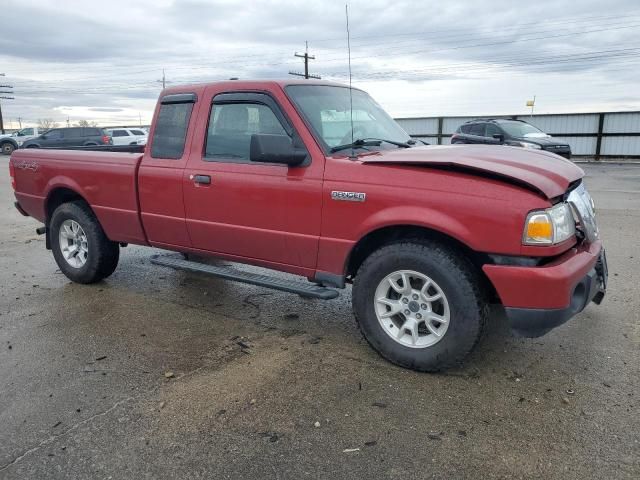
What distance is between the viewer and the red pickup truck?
314 cm

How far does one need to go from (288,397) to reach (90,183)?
317cm

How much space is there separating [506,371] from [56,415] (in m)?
2.78

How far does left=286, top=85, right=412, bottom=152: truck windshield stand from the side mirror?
24 cm

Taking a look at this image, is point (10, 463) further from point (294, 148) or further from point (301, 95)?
point (301, 95)

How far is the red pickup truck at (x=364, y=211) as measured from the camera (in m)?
3.14

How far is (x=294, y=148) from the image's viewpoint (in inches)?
148

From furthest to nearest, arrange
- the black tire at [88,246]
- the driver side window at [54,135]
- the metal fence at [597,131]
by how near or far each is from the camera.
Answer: the driver side window at [54,135] → the metal fence at [597,131] → the black tire at [88,246]

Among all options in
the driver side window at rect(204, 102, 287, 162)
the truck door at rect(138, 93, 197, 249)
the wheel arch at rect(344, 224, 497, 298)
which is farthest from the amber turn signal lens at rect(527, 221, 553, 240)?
the truck door at rect(138, 93, 197, 249)

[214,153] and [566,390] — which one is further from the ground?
[214,153]

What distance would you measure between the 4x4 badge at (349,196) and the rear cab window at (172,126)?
1.59 m

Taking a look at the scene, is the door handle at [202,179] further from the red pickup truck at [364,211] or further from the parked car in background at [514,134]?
the parked car in background at [514,134]

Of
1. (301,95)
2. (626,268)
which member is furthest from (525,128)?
(301,95)

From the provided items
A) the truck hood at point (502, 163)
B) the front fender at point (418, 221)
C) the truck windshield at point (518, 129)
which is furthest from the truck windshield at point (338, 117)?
the truck windshield at point (518, 129)

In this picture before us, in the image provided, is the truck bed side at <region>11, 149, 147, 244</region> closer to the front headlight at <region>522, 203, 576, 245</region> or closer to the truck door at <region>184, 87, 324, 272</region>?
the truck door at <region>184, 87, 324, 272</region>
